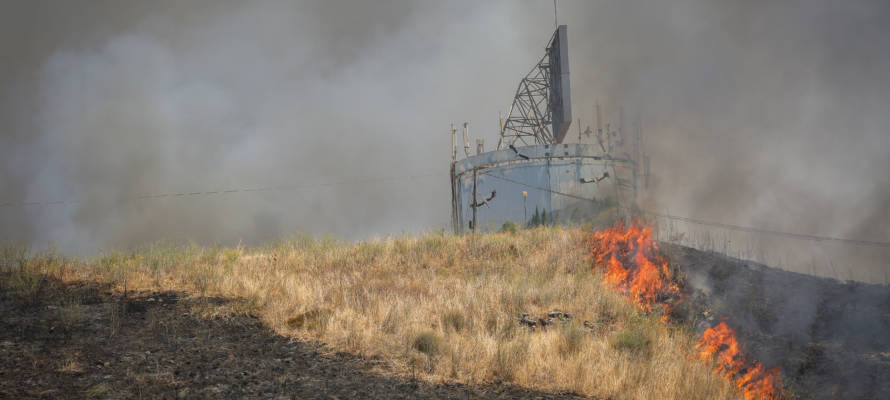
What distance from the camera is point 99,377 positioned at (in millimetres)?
5605

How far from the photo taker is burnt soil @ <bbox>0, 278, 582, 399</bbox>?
18.0 ft

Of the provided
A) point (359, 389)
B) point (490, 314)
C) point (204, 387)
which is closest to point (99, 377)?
point (204, 387)

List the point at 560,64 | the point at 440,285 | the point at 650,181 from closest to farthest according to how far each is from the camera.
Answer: the point at 440,285 → the point at 650,181 → the point at 560,64

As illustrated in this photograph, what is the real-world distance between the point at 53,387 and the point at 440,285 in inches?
258

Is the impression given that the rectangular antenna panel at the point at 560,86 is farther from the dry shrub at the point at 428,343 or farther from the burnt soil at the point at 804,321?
the dry shrub at the point at 428,343

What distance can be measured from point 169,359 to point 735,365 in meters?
7.89

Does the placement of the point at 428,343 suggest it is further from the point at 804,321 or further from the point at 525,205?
the point at 525,205

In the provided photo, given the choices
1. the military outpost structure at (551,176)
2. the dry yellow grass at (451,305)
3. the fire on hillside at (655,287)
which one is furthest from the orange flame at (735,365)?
the military outpost structure at (551,176)

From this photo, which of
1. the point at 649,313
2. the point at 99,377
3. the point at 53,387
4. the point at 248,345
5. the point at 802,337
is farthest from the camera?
A: the point at 649,313

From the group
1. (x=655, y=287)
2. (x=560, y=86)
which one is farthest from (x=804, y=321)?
(x=560, y=86)

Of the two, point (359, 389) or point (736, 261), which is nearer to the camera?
point (359, 389)

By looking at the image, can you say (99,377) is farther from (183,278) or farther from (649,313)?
(649,313)

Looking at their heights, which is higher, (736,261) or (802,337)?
(736,261)

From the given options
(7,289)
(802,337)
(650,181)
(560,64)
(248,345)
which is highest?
(560,64)
